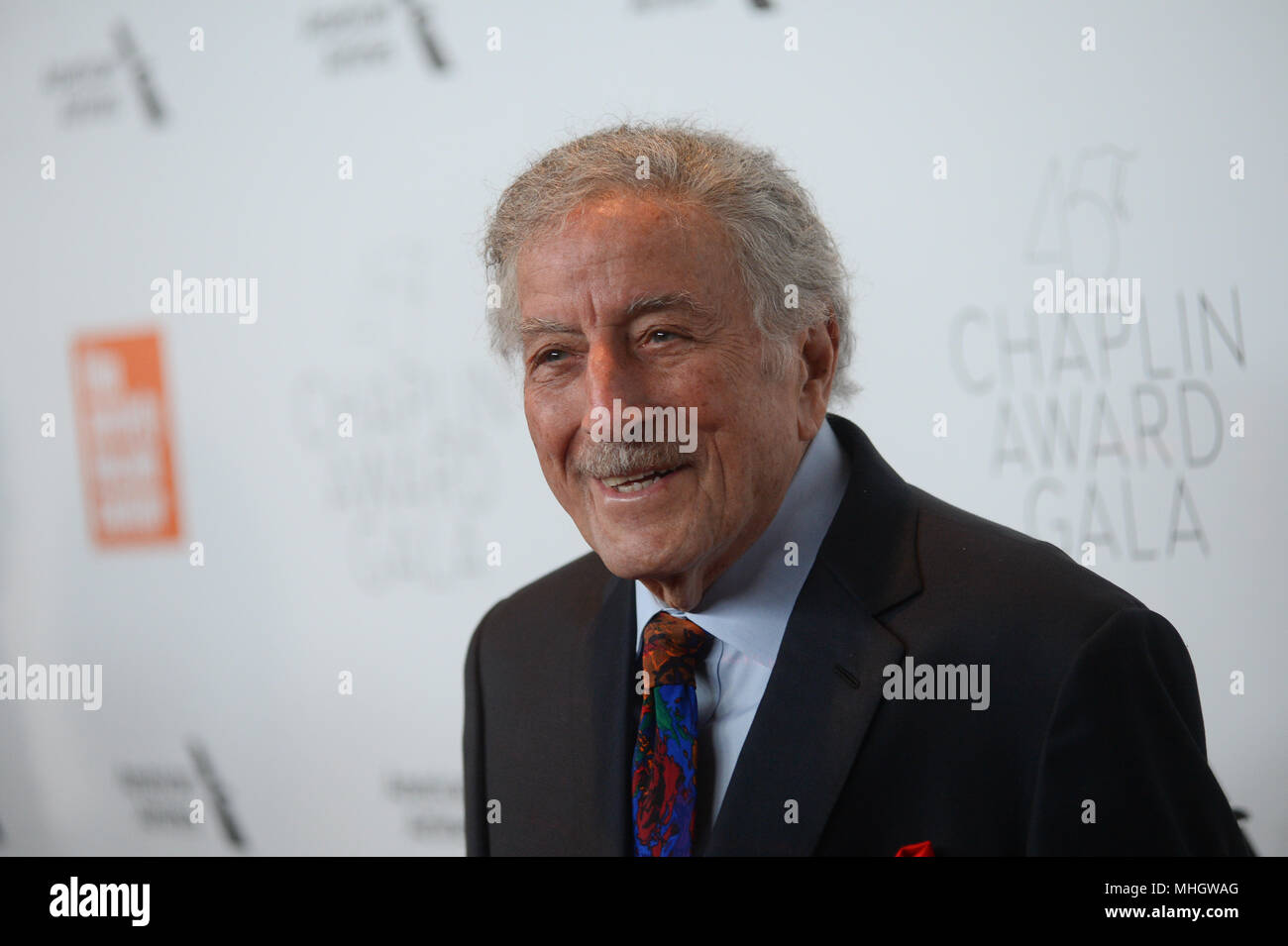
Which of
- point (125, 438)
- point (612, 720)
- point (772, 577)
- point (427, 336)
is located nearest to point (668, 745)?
point (612, 720)

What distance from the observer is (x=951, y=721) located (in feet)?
3.99

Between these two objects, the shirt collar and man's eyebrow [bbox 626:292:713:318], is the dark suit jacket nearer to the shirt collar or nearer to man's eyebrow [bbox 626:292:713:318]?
the shirt collar

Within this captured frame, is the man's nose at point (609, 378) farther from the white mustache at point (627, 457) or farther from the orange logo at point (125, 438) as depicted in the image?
the orange logo at point (125, 438)

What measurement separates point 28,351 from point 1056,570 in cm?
259

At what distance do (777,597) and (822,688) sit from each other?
125 millimetres

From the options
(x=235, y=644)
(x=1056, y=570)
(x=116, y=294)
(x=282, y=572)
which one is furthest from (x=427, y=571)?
(x=1056, y=570)

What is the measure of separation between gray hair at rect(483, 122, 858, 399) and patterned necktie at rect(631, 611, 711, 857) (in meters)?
0.34

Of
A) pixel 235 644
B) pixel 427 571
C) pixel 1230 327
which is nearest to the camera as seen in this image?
pixel 1230 327

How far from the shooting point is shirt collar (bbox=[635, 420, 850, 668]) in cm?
Answer: 133

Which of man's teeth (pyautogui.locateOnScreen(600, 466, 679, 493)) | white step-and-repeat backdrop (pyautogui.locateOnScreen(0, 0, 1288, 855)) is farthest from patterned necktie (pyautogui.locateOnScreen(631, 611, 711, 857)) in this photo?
white step-and-repeat backdrop (pyautogui.locateOnScreen(0, 0, 1288, 855))
